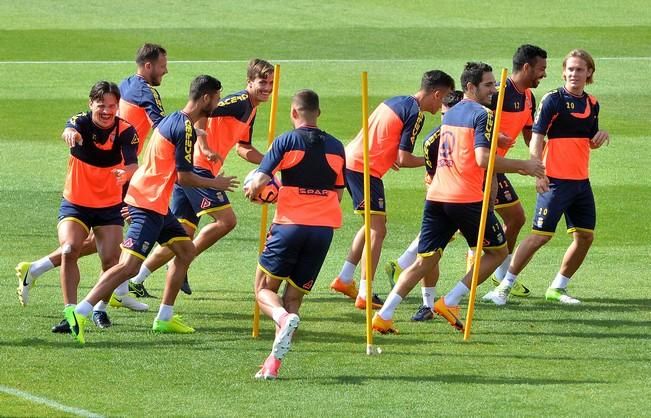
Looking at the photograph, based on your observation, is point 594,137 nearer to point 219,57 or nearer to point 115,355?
point 115,355

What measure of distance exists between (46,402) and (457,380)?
3065mm

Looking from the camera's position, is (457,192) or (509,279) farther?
(509,279)

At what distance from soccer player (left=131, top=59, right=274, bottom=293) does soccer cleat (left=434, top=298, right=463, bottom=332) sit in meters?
2.41

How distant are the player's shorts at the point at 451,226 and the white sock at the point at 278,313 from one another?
1.92m

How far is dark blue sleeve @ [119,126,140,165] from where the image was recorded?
1202cm

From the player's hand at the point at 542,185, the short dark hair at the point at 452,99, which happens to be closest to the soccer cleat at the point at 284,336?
the player's hand at the point at 542,185

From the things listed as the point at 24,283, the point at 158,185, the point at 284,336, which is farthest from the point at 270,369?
the point at 24,283

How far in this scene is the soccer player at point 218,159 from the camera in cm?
1327

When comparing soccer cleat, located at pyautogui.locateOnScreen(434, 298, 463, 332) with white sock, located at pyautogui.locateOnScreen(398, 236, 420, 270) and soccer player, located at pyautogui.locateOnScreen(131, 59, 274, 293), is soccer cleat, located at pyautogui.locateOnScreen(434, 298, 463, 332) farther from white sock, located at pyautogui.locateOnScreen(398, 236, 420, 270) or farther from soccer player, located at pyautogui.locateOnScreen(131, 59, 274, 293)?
soccer player, located at pyautogui.locateOnScreen(131, 59, 274, 293)

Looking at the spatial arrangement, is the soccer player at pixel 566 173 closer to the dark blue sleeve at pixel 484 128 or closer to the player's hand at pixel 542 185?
the player's hand at pixel 542 185

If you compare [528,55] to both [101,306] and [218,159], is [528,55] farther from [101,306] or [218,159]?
[101,306]

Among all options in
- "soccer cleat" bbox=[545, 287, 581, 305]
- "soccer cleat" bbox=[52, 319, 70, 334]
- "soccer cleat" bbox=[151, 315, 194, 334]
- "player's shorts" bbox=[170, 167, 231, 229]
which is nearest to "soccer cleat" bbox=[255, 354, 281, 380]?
"soccer cleat" bbox=[151, 315, 194, 334]

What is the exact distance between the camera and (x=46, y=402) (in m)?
9.55

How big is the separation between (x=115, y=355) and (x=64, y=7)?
27276 millimetres
